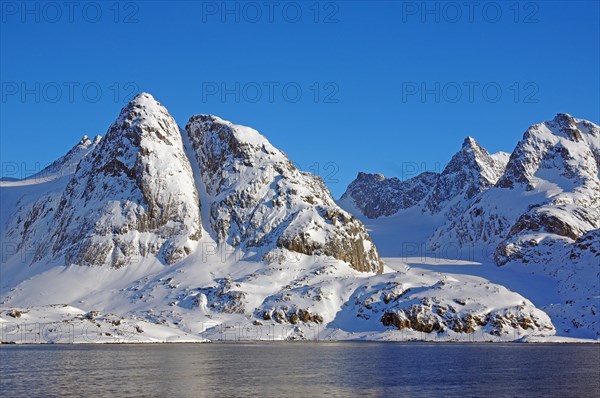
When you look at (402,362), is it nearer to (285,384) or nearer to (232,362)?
(232,362)

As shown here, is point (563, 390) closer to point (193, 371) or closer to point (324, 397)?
point (324, 397)

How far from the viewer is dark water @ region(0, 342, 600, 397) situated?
8219 cm

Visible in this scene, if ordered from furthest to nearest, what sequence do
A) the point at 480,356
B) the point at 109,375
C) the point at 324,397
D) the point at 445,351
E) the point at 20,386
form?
the point at 445,351
the point at 480,356
the point at 109,375
the point at 20,386
the point at 324,397

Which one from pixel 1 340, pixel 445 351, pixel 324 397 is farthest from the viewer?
pixel 1 340

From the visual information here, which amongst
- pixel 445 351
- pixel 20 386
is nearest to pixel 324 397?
pixel 20 386

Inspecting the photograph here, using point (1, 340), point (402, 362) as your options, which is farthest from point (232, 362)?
point (1, 340)

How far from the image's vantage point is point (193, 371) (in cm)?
10625

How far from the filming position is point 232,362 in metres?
124

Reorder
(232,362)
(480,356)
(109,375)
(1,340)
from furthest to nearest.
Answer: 1. (1,340)
2. (480,356)
3. (232,362)
4. (109,375)

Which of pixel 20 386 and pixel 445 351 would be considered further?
pixel 445 351

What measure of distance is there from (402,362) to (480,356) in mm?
22838

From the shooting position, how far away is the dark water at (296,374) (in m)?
82.2

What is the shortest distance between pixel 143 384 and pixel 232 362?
37617 mm

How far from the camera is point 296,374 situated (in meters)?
102
